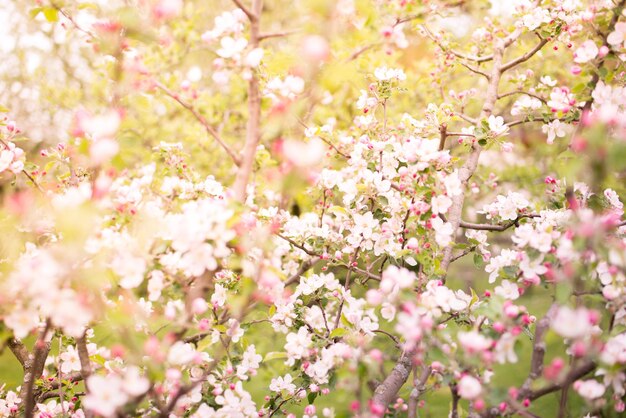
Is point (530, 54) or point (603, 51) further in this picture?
point (530, 54)

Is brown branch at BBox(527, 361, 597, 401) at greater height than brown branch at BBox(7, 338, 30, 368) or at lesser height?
lesser

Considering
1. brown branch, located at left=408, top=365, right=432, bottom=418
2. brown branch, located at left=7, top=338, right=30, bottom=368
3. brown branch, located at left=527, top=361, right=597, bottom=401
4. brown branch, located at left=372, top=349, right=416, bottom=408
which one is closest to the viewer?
brown branch, located at left=527, top=361, right=597, bottom=401

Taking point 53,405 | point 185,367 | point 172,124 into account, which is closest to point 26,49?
point 172,124

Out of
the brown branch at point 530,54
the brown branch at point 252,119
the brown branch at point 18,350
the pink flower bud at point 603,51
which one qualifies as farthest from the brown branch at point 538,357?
the brown branch at point 18,350

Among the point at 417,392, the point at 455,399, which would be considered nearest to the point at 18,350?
the point at 417,392

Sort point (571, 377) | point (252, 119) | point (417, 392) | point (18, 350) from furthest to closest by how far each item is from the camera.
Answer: point (18, 350) → point (417, 392) → point (252, 119) → point (571, 377)

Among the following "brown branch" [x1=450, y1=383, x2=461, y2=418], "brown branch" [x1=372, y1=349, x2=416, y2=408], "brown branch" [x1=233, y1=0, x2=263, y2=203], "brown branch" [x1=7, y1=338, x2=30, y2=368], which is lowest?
"brown branch" [x1=450, y1=383, x2=461, y2=418]

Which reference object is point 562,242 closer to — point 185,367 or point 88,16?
point 185,367

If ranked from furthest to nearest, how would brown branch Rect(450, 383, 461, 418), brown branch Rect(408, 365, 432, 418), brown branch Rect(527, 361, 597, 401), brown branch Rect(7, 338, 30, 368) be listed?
brown branch Rect(7, 338, 30, 368)
brown branch Rect(408, 365, 432, 418)
brown branch Rect(450, 383, 461, 418)
brown branch Rect(527, 361, 597, 401)

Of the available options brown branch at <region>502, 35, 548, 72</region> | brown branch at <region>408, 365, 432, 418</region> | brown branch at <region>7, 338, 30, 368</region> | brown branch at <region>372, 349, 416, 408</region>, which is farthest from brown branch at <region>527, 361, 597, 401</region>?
brown branch at <region>7, 338, 30, 368</region>

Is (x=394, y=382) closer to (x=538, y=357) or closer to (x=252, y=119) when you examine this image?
(x=538, y=357)

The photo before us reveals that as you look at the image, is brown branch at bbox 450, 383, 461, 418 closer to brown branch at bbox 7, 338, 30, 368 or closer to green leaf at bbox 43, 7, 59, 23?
green leaf at bbox 43, 7, 59, 23

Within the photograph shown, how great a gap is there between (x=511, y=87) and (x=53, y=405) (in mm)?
4870

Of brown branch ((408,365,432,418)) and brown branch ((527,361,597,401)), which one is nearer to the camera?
brown branch ((527,361,597,401))
